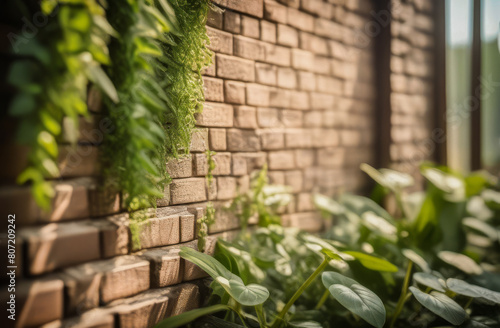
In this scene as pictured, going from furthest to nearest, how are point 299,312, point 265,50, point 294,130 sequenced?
point 294,130 < point 265,50 < point 299,312

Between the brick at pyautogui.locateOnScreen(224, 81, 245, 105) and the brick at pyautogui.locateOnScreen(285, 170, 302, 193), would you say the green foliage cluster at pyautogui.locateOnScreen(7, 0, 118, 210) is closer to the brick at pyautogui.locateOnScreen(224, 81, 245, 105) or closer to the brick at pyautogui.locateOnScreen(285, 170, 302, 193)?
the brick at pyautogui.locateOnScreen(224, 81, 245, 105)

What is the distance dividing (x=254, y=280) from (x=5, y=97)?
866 mm

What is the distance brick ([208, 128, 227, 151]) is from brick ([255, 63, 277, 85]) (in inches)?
11.4

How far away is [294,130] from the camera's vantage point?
5.20 ft

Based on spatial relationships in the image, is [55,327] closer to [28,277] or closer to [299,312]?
[28,277]

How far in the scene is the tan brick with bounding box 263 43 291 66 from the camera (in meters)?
1.43

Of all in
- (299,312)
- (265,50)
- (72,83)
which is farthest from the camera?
(265,50)

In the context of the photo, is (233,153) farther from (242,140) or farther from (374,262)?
(374,262)

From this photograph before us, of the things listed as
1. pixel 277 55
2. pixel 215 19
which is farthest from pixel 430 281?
pixel 215 19

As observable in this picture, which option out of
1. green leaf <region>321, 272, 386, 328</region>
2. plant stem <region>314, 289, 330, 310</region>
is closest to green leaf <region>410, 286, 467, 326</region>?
green leaf <region>321, 272, 386, 328</region>

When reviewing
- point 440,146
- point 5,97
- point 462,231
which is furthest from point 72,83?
point 440,146

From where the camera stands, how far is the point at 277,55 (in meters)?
1.48

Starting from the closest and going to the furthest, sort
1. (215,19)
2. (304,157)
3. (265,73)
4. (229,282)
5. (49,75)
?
(49,75) < (229,282) < (215,19) < (265,73) < (304,157)

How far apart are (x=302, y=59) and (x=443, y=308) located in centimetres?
112
